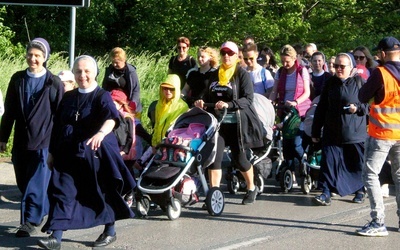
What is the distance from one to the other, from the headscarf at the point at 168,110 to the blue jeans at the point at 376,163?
97.7 inches

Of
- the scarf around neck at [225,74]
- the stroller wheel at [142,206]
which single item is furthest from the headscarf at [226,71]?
the stroller wheel at [142,206]

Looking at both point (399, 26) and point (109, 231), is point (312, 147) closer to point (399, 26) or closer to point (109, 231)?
point (109, 231)

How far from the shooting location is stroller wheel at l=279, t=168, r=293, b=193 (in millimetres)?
12586

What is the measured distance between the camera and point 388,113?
9508 millimetres

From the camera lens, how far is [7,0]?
1233 cm

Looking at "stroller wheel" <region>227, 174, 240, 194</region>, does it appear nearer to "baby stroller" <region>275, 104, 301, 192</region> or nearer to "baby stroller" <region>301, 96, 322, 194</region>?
"baby stroller" <region>275, 104, 301, 192</region>

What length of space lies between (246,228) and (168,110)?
195cm

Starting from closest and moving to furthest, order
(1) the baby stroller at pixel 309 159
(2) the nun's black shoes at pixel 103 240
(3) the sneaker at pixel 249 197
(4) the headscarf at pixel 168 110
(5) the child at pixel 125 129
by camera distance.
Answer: (2) the nun's black shoes at pixel 103 240 < (5) the child at pixel 125 129 < (4) the headscarf at pixel 168 110 < (3) the sneaker at pixel 249 197 < (1) the baby stroller at pixel 309 159

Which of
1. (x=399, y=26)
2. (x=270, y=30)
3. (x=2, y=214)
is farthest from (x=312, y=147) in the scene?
(x=399, y=26)

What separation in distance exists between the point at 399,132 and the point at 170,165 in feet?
8.15

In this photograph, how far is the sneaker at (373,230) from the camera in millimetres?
9484

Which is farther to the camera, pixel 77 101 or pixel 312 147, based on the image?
pixel 312 147

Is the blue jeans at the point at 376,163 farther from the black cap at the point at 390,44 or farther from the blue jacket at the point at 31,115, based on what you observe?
the blue jacket at the point at 31,115

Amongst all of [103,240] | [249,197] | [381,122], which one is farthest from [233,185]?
[103,240]
